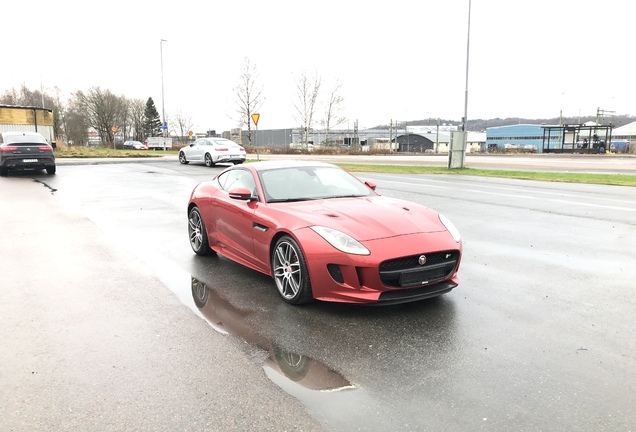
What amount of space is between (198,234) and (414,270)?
350 cm

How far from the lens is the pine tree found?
306 ft

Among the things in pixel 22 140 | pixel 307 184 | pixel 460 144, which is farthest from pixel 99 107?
pixel 307 184

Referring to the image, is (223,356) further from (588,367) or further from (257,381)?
(588,367)

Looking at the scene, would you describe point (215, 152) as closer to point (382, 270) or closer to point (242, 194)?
point (242, 194)

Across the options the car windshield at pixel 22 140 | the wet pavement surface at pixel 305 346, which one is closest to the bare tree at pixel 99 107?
the car windshield at pixel 22 140

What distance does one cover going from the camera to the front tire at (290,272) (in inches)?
181

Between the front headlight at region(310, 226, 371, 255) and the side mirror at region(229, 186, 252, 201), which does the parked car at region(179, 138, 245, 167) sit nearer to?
the side mirror at region(229, 186, 252, 201)

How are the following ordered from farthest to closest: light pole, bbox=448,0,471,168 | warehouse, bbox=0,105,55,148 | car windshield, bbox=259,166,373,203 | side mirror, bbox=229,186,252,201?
warehouse, bbox=0,105,55,148, light pole, bbox=448,0,471,168, car windshield, bbox=259,166,373,203, side mirror, bbox=229,186,252,201

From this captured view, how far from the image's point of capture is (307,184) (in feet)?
19.2

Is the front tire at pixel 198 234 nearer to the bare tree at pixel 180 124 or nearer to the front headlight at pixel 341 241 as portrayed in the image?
the front headlight at pixel 341 241

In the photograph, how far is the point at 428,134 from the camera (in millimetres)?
98562

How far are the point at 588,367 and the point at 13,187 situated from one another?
55.8 ft

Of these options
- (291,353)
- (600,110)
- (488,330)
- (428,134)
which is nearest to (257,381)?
(291,353)

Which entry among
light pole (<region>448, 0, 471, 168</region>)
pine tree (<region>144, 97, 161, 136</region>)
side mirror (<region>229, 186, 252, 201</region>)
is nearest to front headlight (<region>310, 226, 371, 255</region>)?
side mirror (<region>229, 186, 252, 201</region>)
